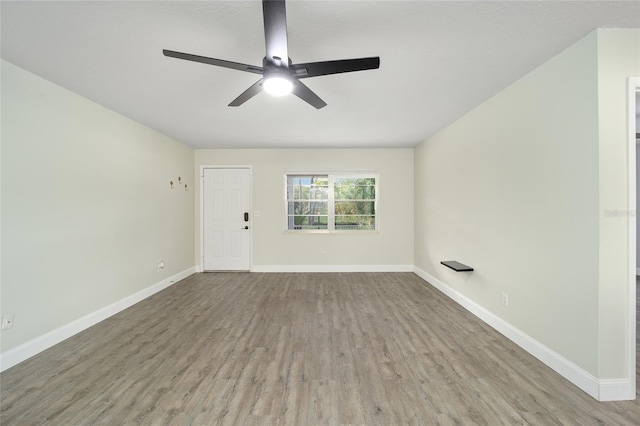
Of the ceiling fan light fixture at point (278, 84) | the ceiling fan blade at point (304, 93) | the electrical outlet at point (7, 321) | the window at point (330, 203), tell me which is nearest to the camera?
the ceiling fan light fixture at point (278, 84)

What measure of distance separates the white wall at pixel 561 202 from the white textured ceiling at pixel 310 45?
243 millimetres

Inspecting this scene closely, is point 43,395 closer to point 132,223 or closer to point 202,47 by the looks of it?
point 132,223

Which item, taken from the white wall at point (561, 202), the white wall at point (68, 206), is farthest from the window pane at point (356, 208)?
the white wall at point (68, 206)

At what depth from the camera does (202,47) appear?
71.6 inches

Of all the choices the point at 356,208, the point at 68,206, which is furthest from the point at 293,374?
the point at 356,208

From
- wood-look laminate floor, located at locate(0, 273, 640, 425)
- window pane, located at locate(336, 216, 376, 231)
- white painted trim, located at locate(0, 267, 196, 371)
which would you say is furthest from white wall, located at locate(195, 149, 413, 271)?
wood-look laminate floor, located at locate(0, 273, 640, 425)

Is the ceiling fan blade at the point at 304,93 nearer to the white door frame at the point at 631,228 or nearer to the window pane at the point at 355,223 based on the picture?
the white door frame at the point at 631,228

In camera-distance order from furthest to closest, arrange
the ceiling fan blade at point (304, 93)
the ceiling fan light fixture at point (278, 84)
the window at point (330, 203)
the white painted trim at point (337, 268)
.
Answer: the window at point (330, 203)
the white painted trim at point (337, 268)
the ceiling fan blade at point (304, 93)
the ceiling fan light fixture at point (278, 84)

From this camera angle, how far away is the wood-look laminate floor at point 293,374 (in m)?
1.53

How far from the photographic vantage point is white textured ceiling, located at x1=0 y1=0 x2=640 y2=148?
1.48 metres

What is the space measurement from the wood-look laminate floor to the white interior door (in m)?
1.85

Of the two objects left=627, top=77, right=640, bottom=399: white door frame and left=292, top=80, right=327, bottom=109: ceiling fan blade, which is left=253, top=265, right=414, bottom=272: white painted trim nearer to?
left=627, top=77, right=640, bottom=399: white door frame

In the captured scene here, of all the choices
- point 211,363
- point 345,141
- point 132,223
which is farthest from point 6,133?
point 345,141

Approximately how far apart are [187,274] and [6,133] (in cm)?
317
